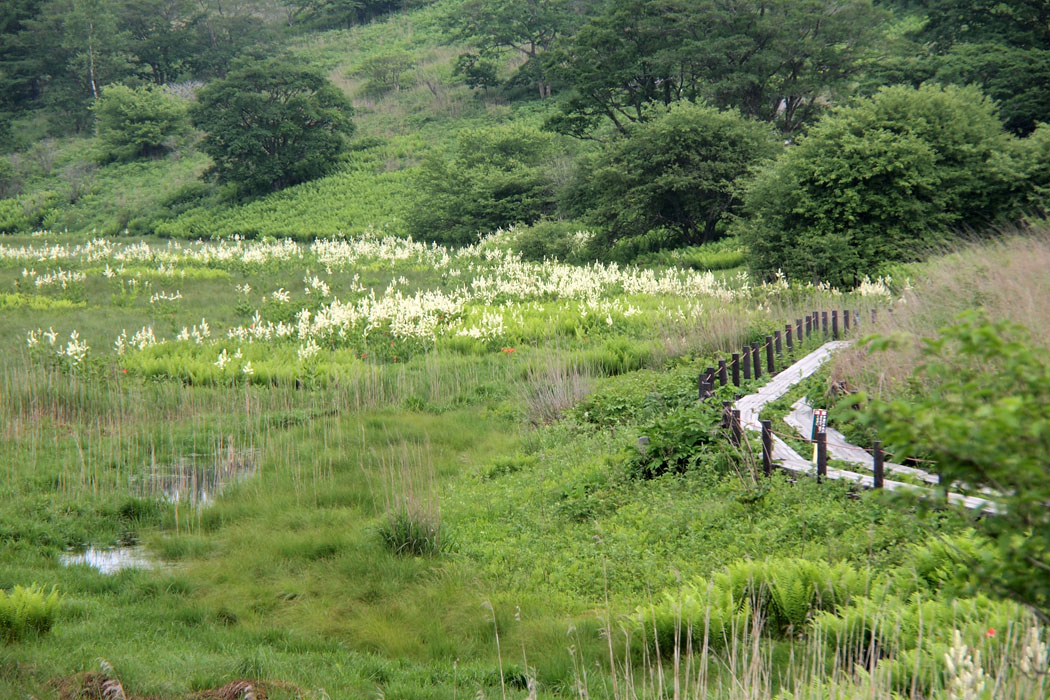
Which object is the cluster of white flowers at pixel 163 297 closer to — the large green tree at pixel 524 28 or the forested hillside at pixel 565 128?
the forested hillside at pixel 565 128

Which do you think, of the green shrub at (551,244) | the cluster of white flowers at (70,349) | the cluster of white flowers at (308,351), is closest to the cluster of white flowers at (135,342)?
the cluster of white flowers at (70,349)

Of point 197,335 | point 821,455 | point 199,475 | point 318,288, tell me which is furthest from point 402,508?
point 318,288

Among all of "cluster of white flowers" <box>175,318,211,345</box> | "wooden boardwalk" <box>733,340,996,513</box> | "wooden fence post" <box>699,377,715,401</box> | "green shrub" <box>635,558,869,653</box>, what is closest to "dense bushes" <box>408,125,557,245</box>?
"cluster of white flowers" <box>175,318,211,345</box>

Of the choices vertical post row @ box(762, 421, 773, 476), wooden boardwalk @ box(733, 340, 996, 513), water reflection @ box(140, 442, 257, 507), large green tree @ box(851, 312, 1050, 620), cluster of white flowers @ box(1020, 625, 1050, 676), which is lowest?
water reflection @ box(140, 442, 257, 507)

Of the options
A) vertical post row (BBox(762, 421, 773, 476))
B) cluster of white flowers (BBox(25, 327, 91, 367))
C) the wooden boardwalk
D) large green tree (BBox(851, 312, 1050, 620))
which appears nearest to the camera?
large green tree (BBox(851, 312, 1050, 620))

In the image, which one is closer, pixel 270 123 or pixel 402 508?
pixel 402 508

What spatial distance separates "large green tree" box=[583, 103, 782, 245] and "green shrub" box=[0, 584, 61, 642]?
72.4ft

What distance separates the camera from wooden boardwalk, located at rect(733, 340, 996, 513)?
7.00 m

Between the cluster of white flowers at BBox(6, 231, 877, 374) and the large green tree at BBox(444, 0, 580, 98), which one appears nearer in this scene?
the cluster of white flowers at BBox(6, 231, 877, 374)

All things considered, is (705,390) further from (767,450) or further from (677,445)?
(767,450)

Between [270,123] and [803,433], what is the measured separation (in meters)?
41.7

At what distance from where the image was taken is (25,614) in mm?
5488

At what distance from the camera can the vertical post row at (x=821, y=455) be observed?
7.06 m

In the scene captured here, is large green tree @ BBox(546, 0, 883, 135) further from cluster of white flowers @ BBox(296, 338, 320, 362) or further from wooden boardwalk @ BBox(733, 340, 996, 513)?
wooden boardwalk @ BBox(733, 340, 996, 513)
